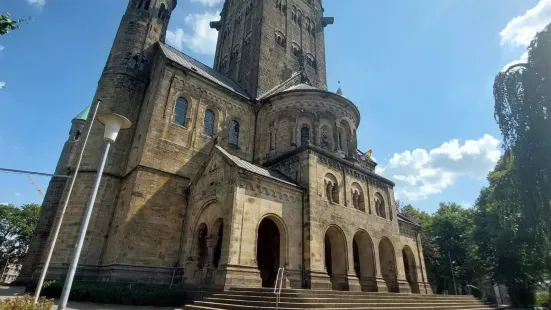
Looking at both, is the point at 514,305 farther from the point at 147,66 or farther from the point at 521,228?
the point at 147,66

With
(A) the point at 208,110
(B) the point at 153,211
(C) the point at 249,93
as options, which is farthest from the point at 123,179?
(C) the point at 249,93

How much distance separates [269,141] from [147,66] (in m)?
11.0

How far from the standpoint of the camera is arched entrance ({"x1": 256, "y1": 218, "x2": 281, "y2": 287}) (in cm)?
1781

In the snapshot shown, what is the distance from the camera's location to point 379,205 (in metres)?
21.4

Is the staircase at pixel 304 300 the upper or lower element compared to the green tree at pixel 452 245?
lower

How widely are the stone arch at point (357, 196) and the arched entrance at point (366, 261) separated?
1672 mm

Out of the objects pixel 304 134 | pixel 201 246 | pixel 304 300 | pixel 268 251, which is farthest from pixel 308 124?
pixel 304 300

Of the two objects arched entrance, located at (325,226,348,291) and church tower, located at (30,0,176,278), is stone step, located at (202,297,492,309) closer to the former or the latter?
arched entrance, located at (325,226,348,291)

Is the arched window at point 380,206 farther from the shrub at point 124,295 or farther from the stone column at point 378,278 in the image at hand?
the shrub at point 124,295

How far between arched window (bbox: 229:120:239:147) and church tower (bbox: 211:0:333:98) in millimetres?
3864

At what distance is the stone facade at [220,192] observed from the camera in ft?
51.0

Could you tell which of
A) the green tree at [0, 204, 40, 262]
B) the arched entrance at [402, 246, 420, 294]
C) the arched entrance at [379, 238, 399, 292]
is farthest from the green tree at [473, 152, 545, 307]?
the green tree at [0, 204, 40, 262]

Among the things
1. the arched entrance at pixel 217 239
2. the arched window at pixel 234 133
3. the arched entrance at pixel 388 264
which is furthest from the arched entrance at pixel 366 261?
the arched window at pixel 234 133

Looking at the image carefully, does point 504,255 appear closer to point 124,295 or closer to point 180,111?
point 180,111
